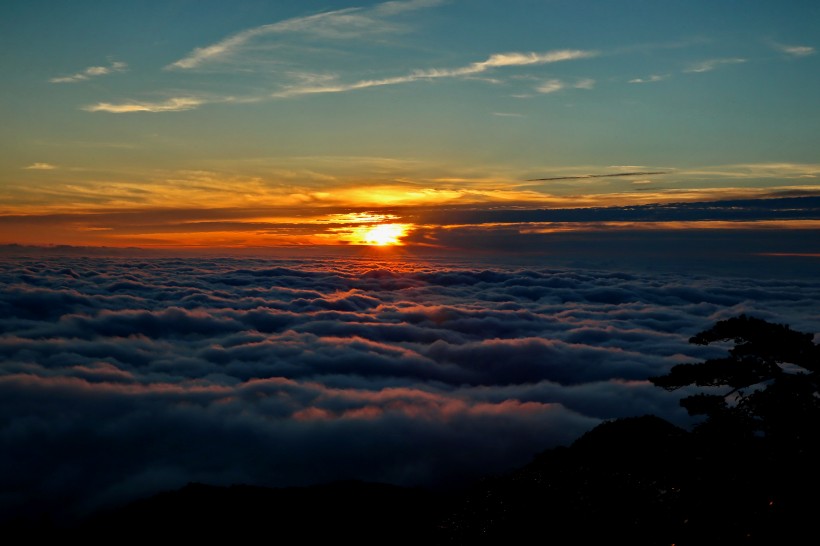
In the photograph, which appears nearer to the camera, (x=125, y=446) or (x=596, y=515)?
(x=596, y=515)

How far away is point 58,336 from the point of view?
549ft

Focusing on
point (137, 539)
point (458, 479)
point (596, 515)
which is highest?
point (596, 515)

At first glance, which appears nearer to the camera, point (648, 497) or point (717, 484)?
point (717, 484)

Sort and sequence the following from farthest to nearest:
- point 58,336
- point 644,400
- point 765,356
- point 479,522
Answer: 1. point 58,336
2. point 644,400
3. point 479,522
4. point 765,356

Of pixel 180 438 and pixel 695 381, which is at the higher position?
pixel 695 381

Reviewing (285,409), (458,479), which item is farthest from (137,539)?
(458,479)

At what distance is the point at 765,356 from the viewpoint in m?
13.2

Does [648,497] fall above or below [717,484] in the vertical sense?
below

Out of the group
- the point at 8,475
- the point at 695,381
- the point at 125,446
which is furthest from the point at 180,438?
the point at 695,381

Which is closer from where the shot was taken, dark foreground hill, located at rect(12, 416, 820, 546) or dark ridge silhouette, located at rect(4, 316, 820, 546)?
dark ridge silhouette, located at rect(4, 316, 820, 546)

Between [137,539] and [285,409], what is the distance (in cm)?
3730

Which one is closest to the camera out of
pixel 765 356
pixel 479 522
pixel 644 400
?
pixel 765 356

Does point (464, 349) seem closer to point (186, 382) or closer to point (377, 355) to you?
point (377, 355)

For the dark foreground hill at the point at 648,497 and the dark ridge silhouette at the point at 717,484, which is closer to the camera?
the dark ridge silhouette at the point at 717,484
